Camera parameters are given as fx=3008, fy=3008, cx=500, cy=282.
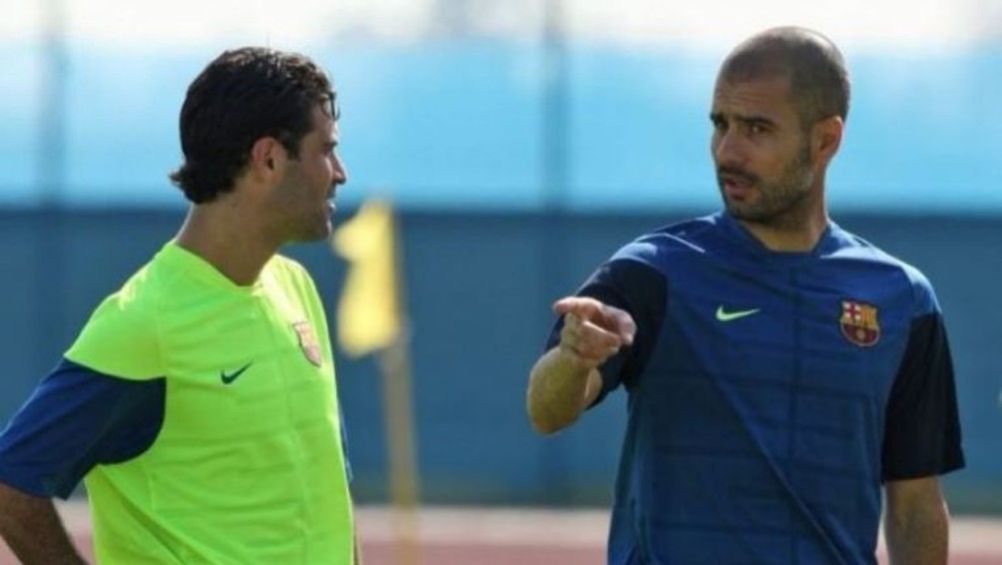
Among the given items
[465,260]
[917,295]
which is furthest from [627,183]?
[917,295]

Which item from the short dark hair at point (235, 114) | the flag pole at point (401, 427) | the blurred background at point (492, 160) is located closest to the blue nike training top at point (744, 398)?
the short dark hair at point (235, 114)

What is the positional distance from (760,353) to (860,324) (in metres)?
0.20

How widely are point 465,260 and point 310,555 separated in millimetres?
16356

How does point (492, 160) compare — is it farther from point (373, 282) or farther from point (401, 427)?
point (373, 282)

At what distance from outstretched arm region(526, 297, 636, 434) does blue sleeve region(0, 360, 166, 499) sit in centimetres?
65

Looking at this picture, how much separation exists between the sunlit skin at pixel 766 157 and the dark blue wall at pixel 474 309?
15814mm

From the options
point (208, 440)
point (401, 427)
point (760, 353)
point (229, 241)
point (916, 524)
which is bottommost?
point (401, 427)

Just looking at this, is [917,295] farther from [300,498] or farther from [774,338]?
[300,498]

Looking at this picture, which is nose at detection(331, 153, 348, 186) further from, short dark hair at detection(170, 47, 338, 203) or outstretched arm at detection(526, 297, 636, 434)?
outstretched arm at detection(526, 297, 636, 434)

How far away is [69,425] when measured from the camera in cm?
491

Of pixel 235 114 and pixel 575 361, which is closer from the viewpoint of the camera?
pixel 575 361

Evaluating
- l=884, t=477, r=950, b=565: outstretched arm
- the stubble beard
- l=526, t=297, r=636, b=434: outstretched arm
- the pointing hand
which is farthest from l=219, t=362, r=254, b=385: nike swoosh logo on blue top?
l=884, t=477, r=950, b=565: outstretched arm

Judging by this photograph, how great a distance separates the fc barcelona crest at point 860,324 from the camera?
507 centimetres

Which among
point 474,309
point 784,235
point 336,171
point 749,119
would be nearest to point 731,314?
point 784,235
